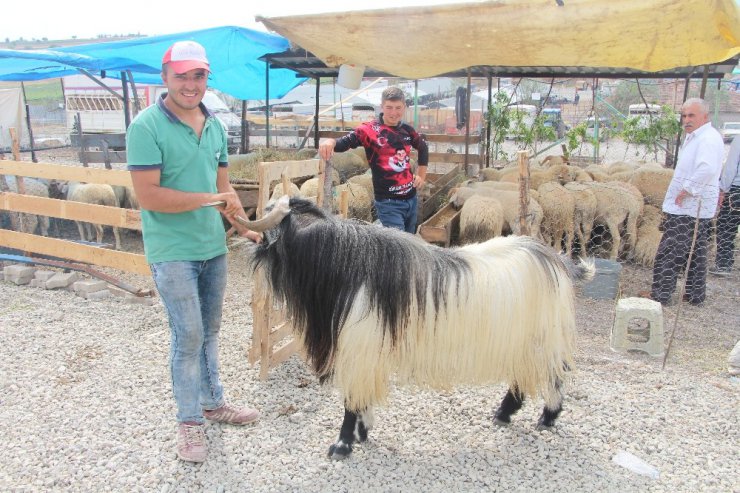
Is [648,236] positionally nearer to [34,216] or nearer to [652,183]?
[652,183]

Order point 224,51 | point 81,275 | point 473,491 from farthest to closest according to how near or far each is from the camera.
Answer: point 224,51 < point 81,275 < point 473,491

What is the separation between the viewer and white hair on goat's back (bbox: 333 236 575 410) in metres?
3.12

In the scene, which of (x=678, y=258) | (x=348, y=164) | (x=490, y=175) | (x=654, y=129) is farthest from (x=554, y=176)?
(x=654, y=129)

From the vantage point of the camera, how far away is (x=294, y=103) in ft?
112

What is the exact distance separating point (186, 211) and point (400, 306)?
1219 millimetres

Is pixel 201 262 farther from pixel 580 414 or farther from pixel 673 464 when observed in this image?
pixel 673 464

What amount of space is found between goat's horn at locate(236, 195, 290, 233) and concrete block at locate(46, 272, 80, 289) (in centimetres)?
441

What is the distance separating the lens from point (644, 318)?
16.4 feet

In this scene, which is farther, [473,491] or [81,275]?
[81,275]

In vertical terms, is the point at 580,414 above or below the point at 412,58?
below

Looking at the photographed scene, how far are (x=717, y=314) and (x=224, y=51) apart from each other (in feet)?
26.1

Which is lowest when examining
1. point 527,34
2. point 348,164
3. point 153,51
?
point 348,164

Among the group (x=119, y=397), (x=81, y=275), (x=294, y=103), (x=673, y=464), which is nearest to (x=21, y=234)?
(x=81, y=275)

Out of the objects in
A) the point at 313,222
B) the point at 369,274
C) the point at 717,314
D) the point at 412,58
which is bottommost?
the point at 717,314
